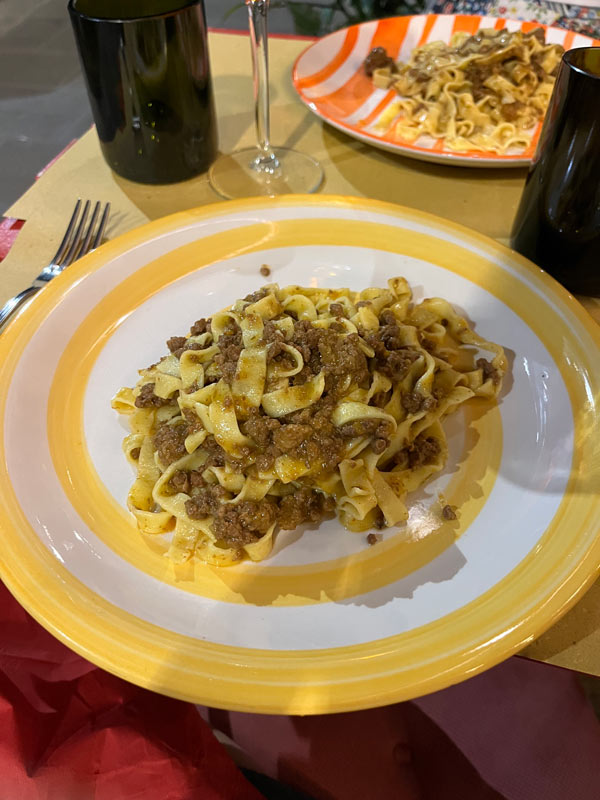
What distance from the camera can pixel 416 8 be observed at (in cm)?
666

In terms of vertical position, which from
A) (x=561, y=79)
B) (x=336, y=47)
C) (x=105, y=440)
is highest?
(x=561, y=79)

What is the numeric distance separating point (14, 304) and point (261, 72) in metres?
1.55

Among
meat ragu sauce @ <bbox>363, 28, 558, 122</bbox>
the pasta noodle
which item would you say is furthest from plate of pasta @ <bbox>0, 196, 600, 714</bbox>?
meat ragu sauce @ <bbox>363, 28, 558, 122</bbox>

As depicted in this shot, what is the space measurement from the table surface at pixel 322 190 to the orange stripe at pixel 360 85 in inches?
5.7

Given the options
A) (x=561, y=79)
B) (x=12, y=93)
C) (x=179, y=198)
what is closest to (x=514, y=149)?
(x=561, y=79)

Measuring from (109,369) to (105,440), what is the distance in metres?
0.31

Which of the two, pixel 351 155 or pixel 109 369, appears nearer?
pixel 109 369

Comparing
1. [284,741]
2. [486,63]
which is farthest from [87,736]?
[486,63]

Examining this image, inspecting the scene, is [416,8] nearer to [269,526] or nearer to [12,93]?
[12,93]

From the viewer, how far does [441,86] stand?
3.29 meters

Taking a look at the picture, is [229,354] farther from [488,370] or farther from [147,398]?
[488,370]

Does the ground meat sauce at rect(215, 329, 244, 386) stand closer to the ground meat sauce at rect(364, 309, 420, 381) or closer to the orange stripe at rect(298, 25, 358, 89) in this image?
the ground meat sauce at rect(364, 309, 420, 381)

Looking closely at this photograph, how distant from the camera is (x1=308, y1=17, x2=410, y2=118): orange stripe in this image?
10.6 feet

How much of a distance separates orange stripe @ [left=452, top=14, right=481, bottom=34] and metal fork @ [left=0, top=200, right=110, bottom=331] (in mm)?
2791
